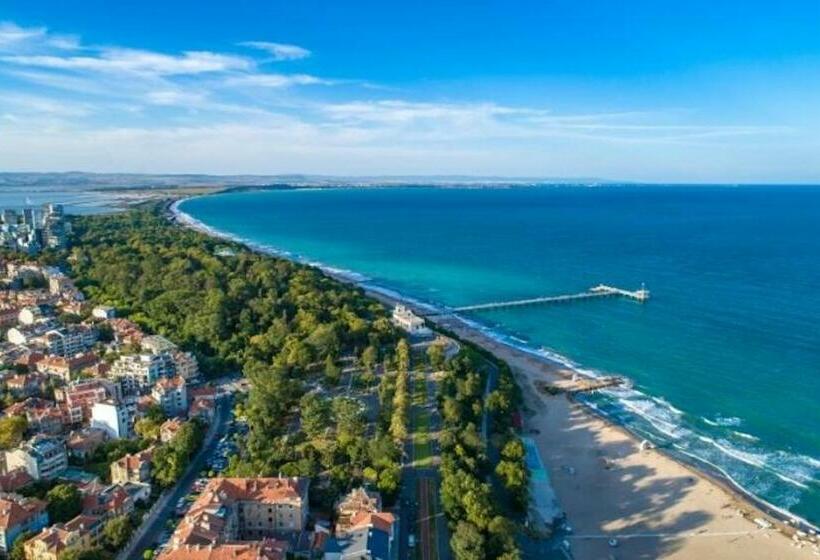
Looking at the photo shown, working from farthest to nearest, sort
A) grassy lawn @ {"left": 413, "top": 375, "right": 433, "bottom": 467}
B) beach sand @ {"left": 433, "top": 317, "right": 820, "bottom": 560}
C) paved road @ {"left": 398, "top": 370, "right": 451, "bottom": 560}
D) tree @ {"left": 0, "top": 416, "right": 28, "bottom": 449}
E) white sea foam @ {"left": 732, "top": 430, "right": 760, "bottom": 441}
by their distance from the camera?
white sea foam @ {"left": 732, "top": 430, "right": 760, "bottom": 441} < grassy lawn @ {"left": 413, "top": 375, "right": 433, "bottom": 467} < tree @ {"left": 0, "top": 416, "right": 28, "bottom": 449} < beach sand @ {"left": 433, "top": 317, "right": 820, "bottom": 560} < paved road @ {"left": 398, "top": 370, "right": 451, "bottom": 560}

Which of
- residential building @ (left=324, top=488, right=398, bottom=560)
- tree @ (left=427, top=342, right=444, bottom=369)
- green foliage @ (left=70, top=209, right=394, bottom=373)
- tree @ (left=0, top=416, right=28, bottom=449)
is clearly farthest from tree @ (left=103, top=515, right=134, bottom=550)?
tree @ (left=427, top=342, right=444, bottom=369)

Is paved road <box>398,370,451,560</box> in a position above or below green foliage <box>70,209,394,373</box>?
below

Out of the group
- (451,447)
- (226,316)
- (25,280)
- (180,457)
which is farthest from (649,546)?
(25,280)

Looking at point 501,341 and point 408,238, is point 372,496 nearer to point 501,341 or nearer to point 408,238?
point 501,341

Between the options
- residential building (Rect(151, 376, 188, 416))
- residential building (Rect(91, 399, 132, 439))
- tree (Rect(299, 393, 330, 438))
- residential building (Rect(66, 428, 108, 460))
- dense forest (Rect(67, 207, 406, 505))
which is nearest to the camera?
dense forest (Rect(67, 207, 406, 505))

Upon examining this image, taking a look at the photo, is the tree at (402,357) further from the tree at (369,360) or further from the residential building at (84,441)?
the residential building at (84,441)

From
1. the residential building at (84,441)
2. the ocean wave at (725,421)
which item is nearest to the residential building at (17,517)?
the residential building at (84,441)

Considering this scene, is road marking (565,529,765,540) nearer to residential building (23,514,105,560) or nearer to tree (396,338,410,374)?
tree (396,338,410,374)
